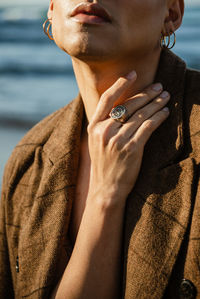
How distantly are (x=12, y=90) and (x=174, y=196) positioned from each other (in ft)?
27.3

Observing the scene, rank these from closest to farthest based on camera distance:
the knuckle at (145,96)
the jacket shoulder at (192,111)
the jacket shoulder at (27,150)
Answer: the jacket shoulder at (192,111) → the knuckle at (145,96) → the jacket shoulder at (27,150)

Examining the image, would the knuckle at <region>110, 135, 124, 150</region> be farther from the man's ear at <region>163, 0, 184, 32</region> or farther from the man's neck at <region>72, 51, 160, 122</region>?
the man's ear at <region>163, 0, 184, 32</region>

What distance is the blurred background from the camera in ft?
23.5

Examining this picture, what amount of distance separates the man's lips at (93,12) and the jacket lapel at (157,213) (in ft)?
1.68

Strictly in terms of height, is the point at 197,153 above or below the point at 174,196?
above

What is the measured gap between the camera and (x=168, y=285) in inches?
59.1

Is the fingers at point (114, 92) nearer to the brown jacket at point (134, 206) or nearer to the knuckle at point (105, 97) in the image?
the knuckle at point (105, 97)

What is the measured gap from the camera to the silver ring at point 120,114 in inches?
66.8

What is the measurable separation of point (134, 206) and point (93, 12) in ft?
2.66

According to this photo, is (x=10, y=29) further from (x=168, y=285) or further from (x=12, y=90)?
(x=168, y=285)

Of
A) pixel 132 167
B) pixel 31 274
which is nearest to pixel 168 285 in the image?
pixel 132 167

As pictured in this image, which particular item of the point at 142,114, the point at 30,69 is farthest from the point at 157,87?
the point at 30,69

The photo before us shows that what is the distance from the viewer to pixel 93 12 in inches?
61.7

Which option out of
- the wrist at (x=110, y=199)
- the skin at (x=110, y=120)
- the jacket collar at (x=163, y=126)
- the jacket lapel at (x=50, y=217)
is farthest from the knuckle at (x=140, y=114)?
the jacket lapel at (x=50, y=217)
